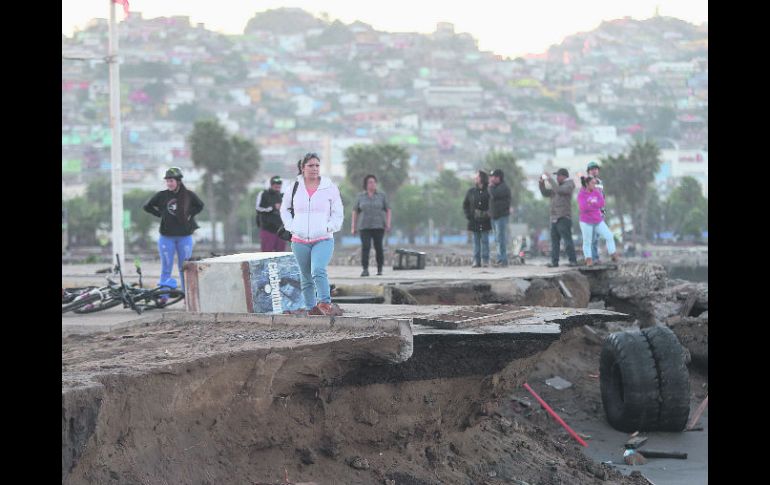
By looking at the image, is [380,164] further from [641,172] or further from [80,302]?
[80,302]

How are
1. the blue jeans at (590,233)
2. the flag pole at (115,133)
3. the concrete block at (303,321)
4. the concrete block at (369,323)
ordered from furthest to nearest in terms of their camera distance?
the flag pole at (115,133), the blue jeans at (590,233), the concrete block at (303,321), the concrete block at (369,323)

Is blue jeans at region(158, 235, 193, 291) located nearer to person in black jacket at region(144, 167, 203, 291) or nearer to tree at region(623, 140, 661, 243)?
person in black jacket at region(144, 167, 203, 291)

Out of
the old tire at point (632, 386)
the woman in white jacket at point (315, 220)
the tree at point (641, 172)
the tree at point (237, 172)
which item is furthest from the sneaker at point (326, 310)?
the tree at point (641, 172)

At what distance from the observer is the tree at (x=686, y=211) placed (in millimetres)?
126250

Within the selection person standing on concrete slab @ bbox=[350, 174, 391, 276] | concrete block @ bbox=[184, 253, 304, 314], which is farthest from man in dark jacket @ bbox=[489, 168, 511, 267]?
concrete block @ bbox=[184, 253, 304, 314]

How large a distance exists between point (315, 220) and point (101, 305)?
172 inches

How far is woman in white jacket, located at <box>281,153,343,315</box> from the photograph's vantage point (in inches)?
378

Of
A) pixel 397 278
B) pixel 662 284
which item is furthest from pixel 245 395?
pixel 662 284

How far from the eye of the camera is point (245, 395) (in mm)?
7742

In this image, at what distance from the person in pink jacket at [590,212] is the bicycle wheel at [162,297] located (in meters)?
7.22

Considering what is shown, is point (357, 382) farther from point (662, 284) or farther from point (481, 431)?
point (662, 284)

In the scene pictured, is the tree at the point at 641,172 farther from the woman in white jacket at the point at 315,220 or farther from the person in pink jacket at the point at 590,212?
the woman in white jacket at the point at 315,220

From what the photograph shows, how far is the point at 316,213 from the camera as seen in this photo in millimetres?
9594

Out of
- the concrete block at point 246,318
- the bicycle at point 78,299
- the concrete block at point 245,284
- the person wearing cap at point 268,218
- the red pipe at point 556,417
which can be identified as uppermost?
the person wearing cap at point 268,218
